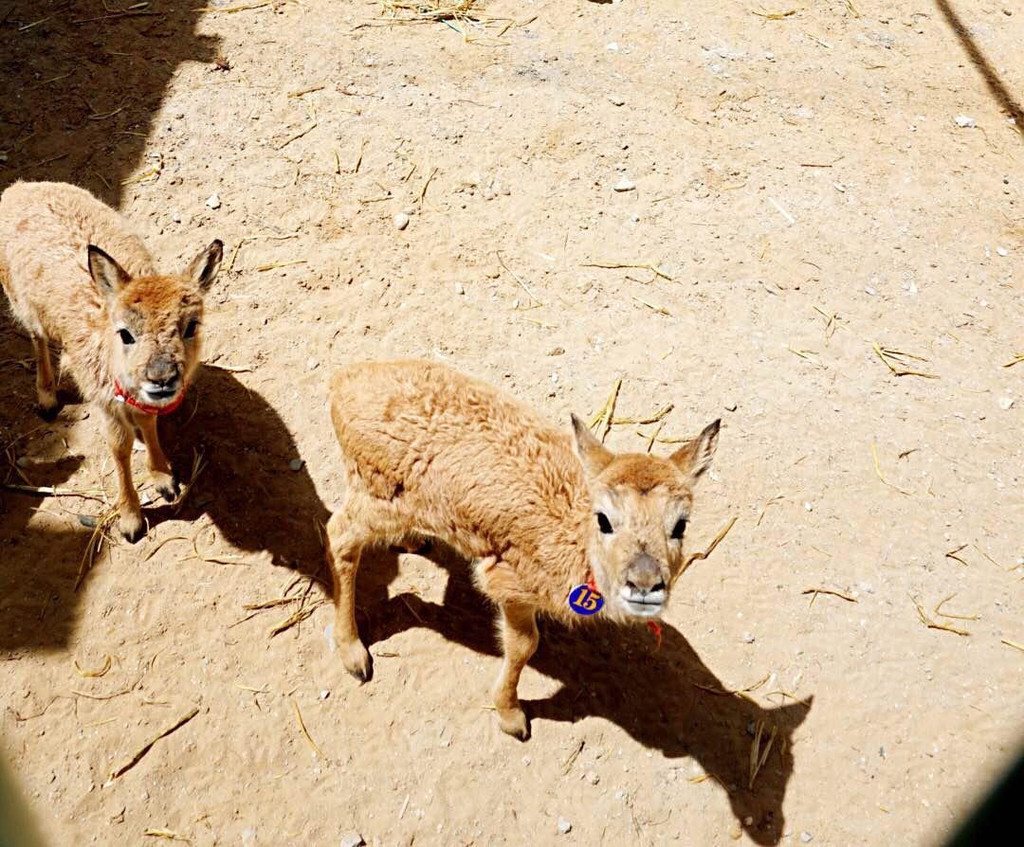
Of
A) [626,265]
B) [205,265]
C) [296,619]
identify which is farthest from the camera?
[626,265]

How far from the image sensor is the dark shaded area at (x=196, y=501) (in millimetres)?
5109

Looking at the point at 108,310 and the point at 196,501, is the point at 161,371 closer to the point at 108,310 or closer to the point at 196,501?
the point at 108,310

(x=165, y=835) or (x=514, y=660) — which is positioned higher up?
(x=514, y=660)

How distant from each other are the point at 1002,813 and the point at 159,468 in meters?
5.36

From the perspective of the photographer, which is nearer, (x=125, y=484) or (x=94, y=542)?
(x=125, y=484)

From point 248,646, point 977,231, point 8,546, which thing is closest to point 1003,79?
point 977,231

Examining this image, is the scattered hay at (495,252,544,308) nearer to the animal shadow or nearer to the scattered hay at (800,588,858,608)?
the animal shadow

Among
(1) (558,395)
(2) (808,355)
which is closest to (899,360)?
(2) (808,355)

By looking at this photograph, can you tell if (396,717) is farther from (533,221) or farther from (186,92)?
(186,92)

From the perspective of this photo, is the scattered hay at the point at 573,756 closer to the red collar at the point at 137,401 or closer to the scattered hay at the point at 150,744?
the scattered hay at the point at 150,744

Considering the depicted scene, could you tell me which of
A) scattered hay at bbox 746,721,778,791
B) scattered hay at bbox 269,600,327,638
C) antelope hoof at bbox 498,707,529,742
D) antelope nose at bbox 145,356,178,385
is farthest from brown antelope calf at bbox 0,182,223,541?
scattered hay at bbox 746,721,778,791

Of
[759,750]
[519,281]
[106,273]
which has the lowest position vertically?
[759,750]

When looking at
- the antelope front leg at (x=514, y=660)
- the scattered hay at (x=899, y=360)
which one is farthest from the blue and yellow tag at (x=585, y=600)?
the scattered hay at (x=899, y=360)

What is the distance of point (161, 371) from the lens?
14.9 ft
